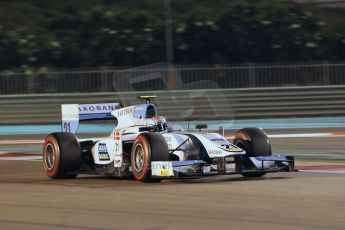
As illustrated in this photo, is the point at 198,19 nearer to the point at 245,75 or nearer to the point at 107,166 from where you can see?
the point at 245,75

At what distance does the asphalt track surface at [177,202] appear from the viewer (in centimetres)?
865

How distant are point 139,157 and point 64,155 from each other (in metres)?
1.47

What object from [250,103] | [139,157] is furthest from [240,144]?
[250,103]

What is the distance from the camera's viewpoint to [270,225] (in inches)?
329

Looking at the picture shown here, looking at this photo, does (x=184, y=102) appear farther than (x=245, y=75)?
No

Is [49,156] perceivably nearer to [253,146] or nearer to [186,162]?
[186,162]

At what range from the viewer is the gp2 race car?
473 inches

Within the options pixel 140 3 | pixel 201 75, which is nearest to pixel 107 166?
pixel 201 75

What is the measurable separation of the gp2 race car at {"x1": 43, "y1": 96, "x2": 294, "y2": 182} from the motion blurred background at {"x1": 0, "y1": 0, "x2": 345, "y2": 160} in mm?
4675

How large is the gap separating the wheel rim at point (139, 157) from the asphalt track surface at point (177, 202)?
0.75 ft

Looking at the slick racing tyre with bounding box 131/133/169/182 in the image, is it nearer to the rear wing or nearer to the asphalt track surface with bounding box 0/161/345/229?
the asphalt track surface with bounding box 0/161/345/229

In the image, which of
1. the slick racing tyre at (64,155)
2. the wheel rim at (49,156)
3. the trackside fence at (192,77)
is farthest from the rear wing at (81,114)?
the trackside fence at (192,77)

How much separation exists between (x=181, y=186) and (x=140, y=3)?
2565 cm

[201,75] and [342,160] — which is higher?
[201,75]
